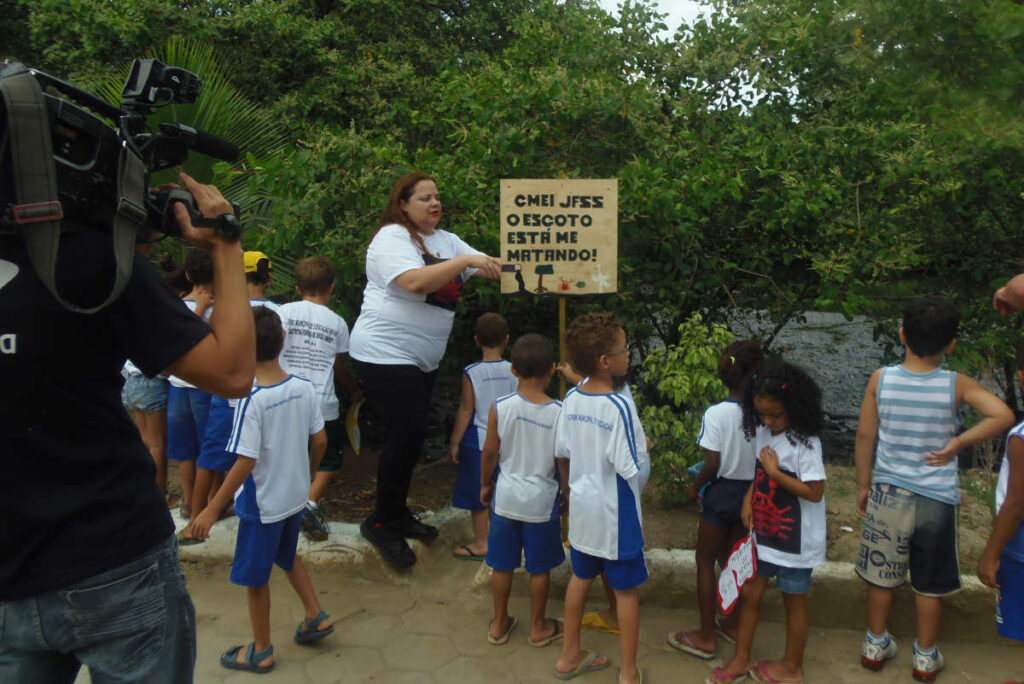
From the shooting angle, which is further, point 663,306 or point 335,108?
point 335,108

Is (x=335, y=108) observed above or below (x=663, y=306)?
above

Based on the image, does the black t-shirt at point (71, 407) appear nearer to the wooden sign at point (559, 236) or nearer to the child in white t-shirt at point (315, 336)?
the wooden sign at point (559, 236)

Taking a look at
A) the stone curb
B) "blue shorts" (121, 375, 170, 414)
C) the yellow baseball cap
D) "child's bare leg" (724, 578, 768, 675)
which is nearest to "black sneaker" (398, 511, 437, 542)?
the stone curb

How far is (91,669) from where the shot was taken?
5.18 feet

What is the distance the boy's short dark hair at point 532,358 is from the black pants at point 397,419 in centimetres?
65

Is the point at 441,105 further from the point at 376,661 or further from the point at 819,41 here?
the point at 376,661

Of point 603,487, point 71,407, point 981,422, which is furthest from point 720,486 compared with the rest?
point 71,407

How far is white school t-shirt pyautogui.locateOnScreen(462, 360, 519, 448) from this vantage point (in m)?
4.13

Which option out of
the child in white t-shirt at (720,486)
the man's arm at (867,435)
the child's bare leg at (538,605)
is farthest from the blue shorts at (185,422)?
the man's arm at (867,435)

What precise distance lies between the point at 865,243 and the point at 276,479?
11.3 feet

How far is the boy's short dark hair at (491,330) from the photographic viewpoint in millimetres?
4109

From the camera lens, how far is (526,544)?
3.45 metres

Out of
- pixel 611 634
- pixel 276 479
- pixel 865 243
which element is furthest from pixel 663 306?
pixel 276 479

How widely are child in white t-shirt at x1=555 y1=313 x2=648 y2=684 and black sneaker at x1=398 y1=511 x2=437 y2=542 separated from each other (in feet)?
3.64
